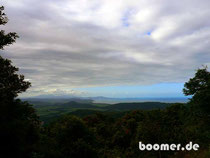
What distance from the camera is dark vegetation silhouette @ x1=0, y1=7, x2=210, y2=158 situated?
600 centimetres

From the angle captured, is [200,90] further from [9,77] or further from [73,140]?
[9,77]

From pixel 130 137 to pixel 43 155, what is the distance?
23393 millimetres

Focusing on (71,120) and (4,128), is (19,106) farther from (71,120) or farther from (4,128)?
(71,120)

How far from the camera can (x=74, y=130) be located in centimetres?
1509

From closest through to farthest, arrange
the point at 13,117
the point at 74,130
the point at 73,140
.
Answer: the point at 13,117 < the point at 73,140 < the point at 74,130

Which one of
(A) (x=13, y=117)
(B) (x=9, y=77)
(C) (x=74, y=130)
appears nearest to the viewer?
(A) (x=13, y=117)

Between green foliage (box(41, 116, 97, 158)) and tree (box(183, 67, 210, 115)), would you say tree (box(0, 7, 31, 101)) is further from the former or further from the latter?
tree (box(183, 67, 210, 115))

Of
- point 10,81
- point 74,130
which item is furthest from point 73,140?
point 10,81

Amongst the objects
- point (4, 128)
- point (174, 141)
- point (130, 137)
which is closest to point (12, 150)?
point (4, 128)

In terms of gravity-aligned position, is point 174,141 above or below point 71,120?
below

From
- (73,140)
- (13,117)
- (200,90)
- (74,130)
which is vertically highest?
(200,90)

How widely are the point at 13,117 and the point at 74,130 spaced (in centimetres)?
850

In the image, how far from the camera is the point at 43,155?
8219 mm

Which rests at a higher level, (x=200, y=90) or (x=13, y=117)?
(x=200, y=90)
